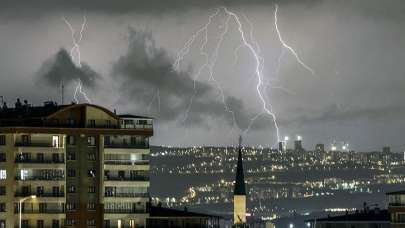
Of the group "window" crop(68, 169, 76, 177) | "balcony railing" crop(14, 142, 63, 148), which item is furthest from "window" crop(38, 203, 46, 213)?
"balcony railing" crop(14, 142, 63, 148)

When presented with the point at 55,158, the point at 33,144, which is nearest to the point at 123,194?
the point at 55,158

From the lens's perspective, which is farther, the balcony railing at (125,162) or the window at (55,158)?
the balcony railing at (125,162)

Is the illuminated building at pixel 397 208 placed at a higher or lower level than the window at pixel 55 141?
lower

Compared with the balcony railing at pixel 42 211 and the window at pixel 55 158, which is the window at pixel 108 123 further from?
the balcony railing at pixel 42 211

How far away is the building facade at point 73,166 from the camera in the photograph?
171125 millimetres

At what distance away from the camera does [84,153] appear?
176625 mm

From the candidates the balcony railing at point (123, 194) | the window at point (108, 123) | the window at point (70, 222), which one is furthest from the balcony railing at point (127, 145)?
the window at point (70, 222)

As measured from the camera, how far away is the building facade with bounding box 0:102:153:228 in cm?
17112

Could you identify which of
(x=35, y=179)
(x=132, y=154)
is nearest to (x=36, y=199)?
(x=35, y=179)

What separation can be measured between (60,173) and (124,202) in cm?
871

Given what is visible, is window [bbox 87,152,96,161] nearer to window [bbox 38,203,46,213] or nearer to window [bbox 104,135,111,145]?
window [bbox 104,135,111,145]

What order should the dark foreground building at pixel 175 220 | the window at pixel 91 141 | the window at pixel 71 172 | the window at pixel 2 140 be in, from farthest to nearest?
the dark foreground building at pixel 175 220
the window at pixel 91 141
the window at pixel 71 172
the window at pixel 2 140

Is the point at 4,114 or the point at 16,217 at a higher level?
the point at 4,114

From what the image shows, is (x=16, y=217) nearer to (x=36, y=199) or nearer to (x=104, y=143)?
(x=36, y=199)
